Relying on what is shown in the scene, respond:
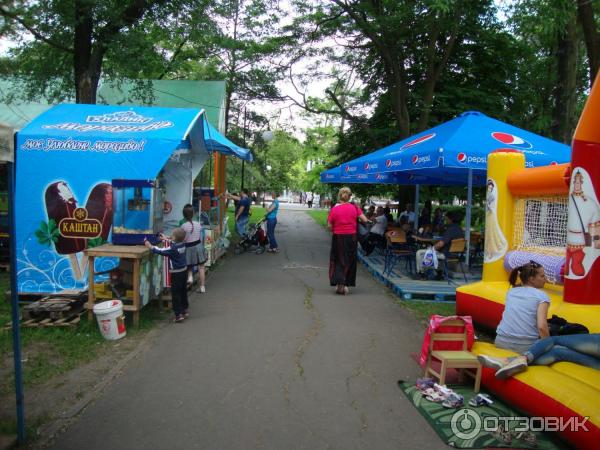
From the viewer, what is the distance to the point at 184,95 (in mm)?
17844

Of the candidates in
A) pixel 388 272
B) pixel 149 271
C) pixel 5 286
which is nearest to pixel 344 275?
pixel 388 272

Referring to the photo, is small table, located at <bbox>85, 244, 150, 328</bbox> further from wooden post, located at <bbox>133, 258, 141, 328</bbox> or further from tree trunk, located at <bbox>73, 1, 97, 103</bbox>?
tree trunk, located at <bbox>73, 1, 97, 103</bbox>

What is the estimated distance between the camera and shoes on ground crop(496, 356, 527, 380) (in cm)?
415

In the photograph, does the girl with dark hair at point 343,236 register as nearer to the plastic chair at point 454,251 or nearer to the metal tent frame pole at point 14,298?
the plastic chair at point 454,251

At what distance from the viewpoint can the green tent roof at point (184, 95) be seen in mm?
17359

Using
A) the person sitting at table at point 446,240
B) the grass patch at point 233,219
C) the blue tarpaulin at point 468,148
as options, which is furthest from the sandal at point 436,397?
the grass patch at point 233,219

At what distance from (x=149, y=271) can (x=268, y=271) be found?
4.82 metres

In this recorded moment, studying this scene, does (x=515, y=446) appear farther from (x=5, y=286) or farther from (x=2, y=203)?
(x=2, y=203)

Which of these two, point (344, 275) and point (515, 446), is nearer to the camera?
point (515, 446)

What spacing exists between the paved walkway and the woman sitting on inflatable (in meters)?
0.96

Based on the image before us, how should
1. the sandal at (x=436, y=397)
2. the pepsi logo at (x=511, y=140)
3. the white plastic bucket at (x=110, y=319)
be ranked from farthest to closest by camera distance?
1. the pepsi logo at (x=511, y=140)
2. the white plastic bucket at (x=110, y=319)
3. the sandal at (x=436, y=397)

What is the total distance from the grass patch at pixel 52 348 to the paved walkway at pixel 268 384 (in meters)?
A: 0.59

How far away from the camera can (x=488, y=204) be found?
23.1 feet

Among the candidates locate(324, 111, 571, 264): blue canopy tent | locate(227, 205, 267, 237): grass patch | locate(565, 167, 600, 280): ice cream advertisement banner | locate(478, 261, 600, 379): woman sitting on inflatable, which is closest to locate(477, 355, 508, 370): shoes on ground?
locate(478, 261, 600, 379): woman sitting on inflatable
